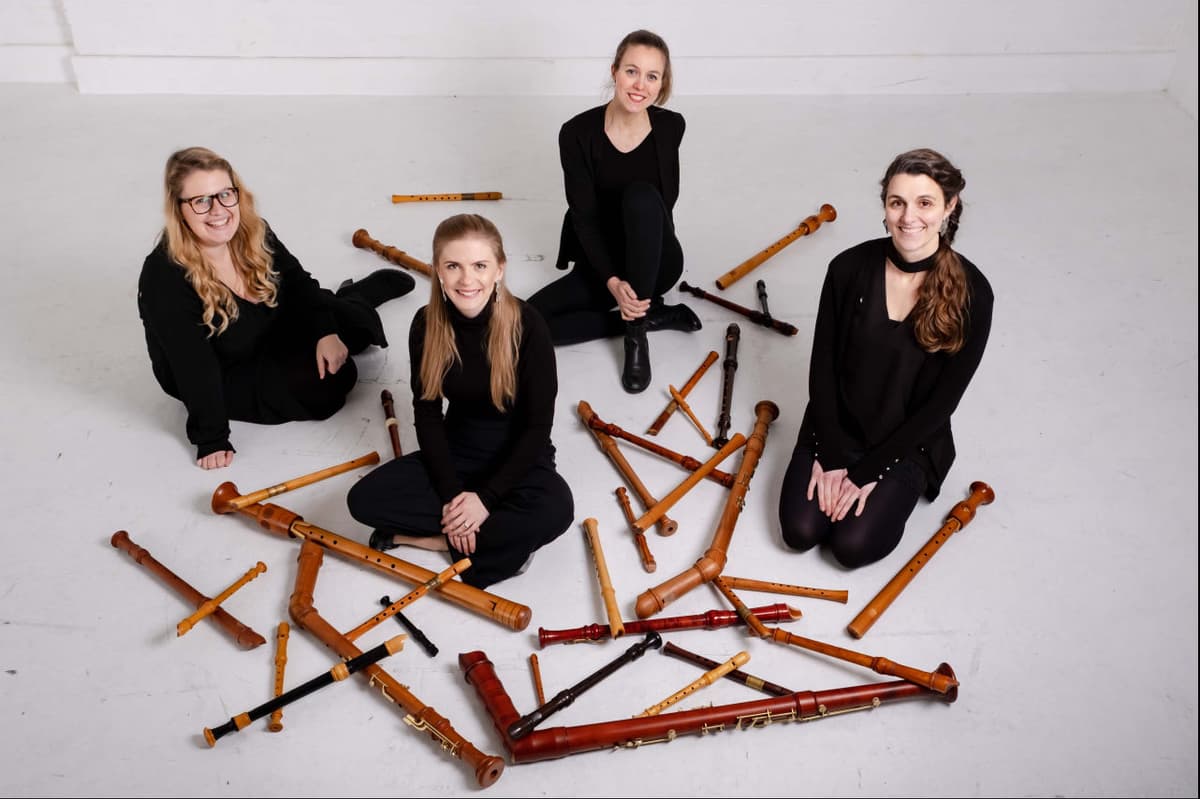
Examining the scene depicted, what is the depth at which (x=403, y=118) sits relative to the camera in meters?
5.55

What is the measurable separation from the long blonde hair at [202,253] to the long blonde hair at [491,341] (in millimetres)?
730

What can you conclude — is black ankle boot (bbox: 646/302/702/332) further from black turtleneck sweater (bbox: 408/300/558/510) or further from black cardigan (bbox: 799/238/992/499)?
black turtleneck sweater (bbox: 408/300/558/510)

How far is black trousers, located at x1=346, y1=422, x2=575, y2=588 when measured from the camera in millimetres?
2992

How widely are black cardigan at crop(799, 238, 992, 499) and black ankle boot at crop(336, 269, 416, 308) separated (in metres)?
1.74

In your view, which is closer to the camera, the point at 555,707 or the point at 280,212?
the point at 555,707

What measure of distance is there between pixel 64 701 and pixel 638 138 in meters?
2.48

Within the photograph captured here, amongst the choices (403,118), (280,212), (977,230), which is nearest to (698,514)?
(977,230)

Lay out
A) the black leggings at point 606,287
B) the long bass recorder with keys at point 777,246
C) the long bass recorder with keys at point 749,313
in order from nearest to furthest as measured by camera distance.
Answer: the black leggings at point 606,287, the long bass recorder with keys at point 749,313, the long bass recorder with keys at point 777,246

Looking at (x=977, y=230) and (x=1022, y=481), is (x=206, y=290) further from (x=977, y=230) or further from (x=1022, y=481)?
(x=977, y=230)

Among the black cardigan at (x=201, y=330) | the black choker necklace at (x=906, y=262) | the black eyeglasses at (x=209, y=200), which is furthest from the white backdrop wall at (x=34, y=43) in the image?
the black choker necklace at (x=906, y=262)

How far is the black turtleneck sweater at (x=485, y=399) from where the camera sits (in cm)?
296

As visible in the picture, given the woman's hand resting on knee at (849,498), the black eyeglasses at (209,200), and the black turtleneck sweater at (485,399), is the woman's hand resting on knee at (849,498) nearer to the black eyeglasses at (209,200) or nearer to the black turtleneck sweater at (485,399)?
the black turtleneck sweater at (485,399)

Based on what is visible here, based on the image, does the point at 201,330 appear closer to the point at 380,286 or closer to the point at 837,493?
the point at 380,286

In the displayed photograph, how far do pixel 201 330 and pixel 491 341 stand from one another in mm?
1013
